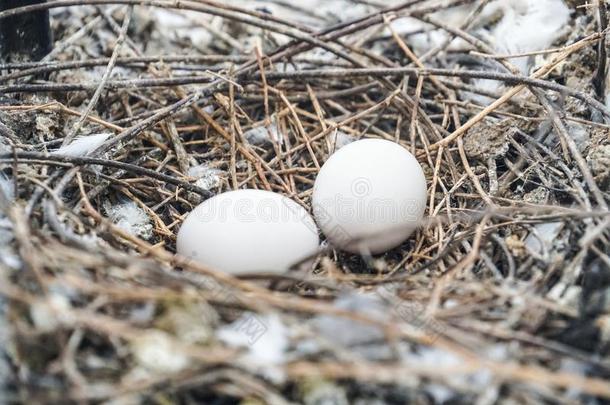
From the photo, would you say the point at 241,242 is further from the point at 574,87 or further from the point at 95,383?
the point at 574,87

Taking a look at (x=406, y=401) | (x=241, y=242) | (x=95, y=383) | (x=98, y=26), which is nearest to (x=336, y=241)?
(x=241, y=242)

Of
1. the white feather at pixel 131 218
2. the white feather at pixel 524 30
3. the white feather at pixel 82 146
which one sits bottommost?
the white feather at pixel 131 218

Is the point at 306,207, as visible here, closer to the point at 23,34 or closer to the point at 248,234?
the point at 248,234

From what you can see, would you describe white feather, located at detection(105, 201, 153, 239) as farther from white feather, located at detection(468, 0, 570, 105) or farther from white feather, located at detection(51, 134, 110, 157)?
white feather, located at detection(468, 0, 570, 105)

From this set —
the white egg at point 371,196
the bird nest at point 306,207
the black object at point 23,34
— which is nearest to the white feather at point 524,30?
the bird nest at point 306,207

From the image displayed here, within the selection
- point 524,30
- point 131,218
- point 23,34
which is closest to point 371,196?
point 131,218

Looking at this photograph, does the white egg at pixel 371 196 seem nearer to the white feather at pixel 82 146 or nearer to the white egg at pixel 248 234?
the white egg at pixel 248 234
